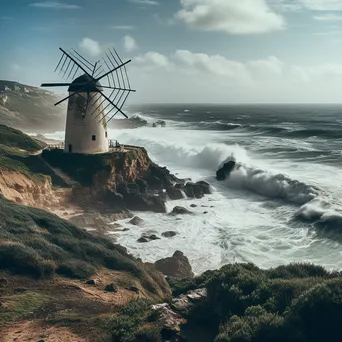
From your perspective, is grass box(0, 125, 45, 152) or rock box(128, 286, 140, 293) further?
grass box(0, 125, 45, 152)

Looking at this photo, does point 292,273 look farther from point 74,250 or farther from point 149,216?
point 149,216

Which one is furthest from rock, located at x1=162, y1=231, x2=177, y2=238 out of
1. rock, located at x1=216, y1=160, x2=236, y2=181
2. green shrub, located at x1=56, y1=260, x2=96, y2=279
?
rock, located at x1=216, y1=160, x2=236, y2=181

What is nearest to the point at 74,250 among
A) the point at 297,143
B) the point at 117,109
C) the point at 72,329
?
the point at 72,329

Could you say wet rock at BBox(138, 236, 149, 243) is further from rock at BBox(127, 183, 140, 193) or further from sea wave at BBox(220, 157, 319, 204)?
sea wave at BBox(220, 157, 319, 204)

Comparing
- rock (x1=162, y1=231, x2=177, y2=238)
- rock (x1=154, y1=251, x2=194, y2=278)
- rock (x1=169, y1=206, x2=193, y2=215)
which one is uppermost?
rock (x1=169, y1=206, x2=193, y2=215)

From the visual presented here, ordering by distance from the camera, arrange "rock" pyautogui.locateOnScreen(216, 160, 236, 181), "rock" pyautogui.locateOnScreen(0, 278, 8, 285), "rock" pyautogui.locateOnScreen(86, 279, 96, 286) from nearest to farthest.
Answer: "rock" pyautogui.locateOnScreen(0, 278, 8, 285)
"rock" pyautogui.locateOnScreen(86, 279, 96, 286)
"rock" pyautogui.locateOnScreen(216, 160, 236, 181)

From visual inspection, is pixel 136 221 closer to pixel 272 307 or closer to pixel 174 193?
pixel 174 193
